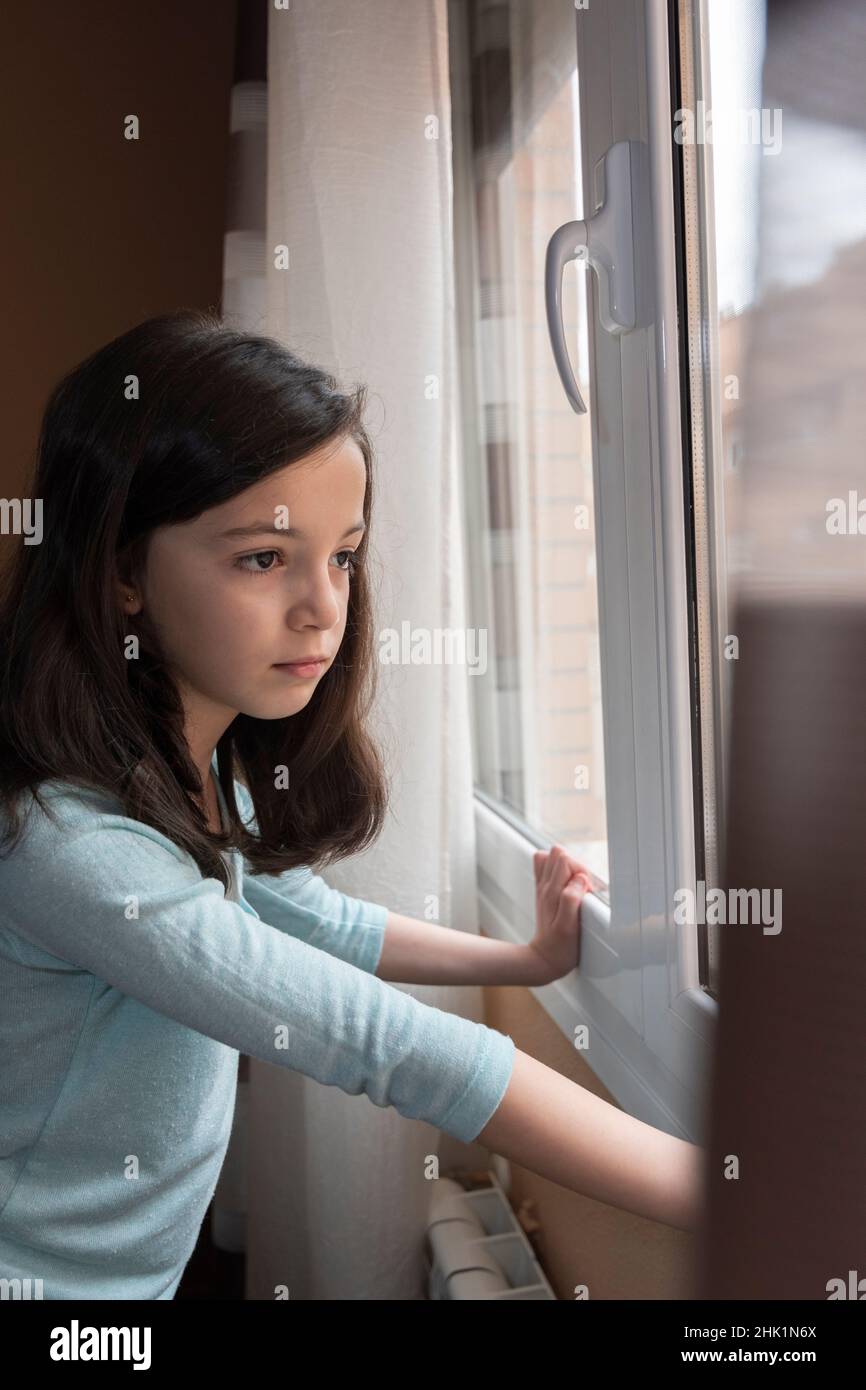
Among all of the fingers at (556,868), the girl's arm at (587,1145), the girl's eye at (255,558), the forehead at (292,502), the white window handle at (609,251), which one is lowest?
the girl's arm at (587,1145)

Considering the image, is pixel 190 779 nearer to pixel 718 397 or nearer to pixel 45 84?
pixel 718 397

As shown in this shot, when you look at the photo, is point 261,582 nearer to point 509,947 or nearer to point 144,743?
point 144,743

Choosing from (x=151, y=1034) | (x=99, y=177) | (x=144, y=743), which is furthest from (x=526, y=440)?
(x=99, y=177)

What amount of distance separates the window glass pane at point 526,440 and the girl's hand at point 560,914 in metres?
0.07

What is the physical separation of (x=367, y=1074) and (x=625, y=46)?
0.69 metres

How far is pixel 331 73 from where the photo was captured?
991mm

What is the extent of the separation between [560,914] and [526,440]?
0.55 metres

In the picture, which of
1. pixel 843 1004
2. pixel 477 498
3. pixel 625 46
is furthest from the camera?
pixel 477 498

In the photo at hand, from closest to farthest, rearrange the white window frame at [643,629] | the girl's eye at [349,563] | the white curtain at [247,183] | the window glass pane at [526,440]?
the white window frame at [643,629] → the girl's eye at [349,563] → the window glass pane at [526,440] → the white curtain at [247,183]

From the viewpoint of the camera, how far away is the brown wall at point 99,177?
159cm

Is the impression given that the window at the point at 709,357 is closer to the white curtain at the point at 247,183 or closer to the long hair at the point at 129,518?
the long hair at the point at 129,518

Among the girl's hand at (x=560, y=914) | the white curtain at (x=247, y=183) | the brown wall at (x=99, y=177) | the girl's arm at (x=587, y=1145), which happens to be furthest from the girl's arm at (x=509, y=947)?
the brown wall at (x=99, y=177)

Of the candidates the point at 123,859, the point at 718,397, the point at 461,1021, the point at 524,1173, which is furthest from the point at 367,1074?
the point at 524,1173

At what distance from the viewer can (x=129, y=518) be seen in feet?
2.56
